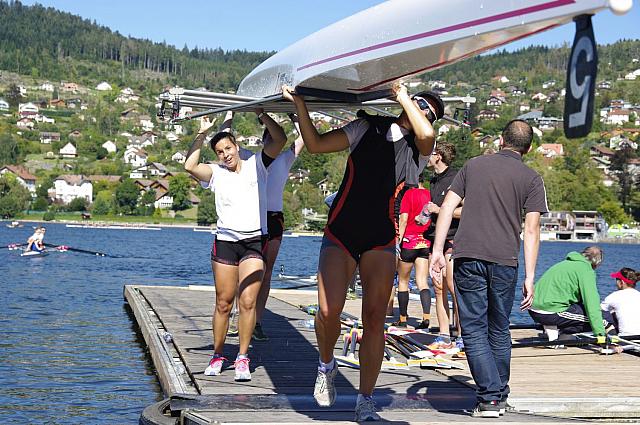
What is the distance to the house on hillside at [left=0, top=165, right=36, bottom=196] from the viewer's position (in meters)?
162

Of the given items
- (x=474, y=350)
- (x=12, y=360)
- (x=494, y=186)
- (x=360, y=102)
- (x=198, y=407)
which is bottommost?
(x=12, y=360)

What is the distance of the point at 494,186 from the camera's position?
6.89 m

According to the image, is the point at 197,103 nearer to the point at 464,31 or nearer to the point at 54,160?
the point at 464,31

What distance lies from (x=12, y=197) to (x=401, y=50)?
144960 millimetres

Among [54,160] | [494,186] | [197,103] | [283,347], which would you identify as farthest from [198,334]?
[54,160]

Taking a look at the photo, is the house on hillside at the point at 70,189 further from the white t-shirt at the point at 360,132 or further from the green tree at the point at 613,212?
the white t-shirt at the point at 360,132

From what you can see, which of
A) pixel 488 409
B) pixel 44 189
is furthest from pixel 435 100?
pixel 44 189

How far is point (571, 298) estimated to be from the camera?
10469 millimetres

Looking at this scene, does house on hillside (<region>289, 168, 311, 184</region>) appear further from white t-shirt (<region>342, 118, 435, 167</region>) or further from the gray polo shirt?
white t-shirt (<region>342, 118, 435, 167</region>)

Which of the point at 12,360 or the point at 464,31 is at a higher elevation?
the point at 464,31

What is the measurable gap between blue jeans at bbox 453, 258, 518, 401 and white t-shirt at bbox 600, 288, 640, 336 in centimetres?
465

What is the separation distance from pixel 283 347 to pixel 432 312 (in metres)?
4.34

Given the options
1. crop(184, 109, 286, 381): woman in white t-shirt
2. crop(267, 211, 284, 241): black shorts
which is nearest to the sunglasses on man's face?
crop(184, 109, 286, 381): woman in white t-shirt

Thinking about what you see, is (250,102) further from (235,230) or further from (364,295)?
(364,295)
